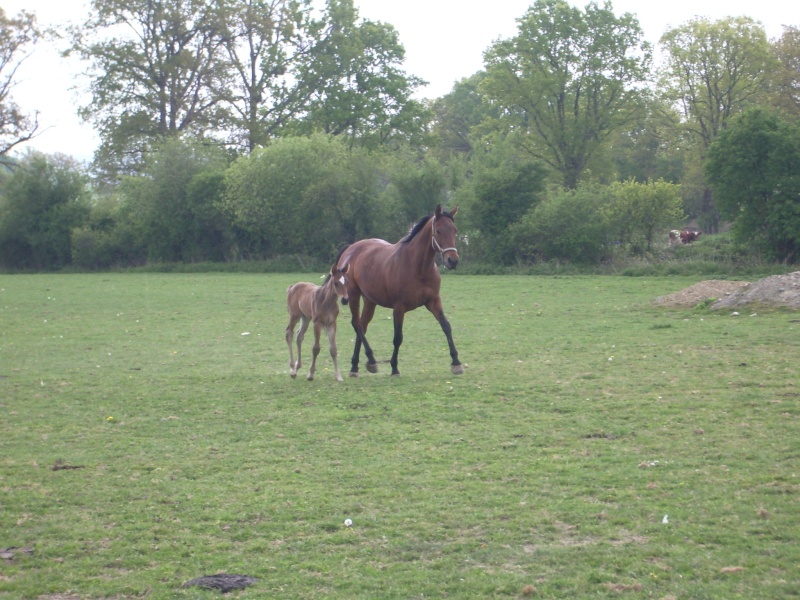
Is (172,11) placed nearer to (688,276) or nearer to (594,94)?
(594,94)

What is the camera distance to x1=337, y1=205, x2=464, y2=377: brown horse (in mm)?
11602

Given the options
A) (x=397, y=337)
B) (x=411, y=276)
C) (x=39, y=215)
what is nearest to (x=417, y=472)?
(x=397, y=337)

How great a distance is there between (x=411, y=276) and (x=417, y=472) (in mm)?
5330

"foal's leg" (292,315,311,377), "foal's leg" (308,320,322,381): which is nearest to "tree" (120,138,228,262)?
"foal's leg" (292,315,311,377)

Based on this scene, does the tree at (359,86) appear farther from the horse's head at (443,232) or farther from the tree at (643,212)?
the horse's head at (443,232)

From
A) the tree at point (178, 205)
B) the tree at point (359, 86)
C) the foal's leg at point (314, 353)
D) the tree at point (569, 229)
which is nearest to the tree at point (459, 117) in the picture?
the tree at point (359, 86)

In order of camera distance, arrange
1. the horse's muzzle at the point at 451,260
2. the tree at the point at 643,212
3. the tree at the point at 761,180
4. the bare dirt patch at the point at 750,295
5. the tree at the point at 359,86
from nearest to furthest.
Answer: the horse's muzzle at the point at 451,260, the bare dirt patch at the point at 750,295, the tree at the point at 761,180, the tree at the point at 643,212, the tree at the point at 359,86

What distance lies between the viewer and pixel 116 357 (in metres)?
14.5

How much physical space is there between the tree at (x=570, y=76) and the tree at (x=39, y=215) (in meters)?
26.9

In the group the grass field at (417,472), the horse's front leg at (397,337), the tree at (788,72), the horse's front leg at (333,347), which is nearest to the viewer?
the grass field at (417,472)

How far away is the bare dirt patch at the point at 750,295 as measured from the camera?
710 inches

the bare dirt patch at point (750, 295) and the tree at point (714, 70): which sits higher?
the tree at point (714, 70)

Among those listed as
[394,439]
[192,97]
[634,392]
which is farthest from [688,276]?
[192,97]

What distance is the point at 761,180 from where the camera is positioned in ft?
97.0
